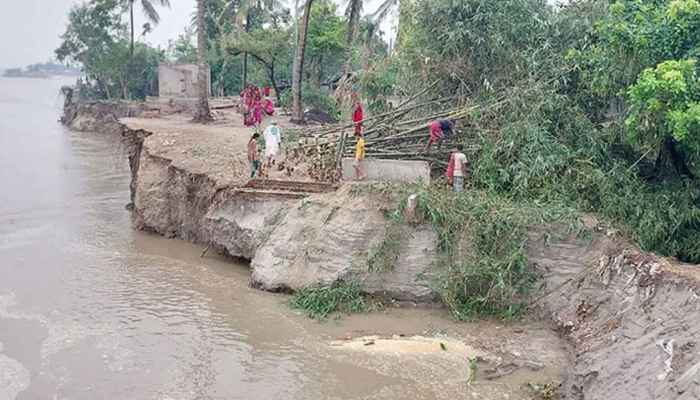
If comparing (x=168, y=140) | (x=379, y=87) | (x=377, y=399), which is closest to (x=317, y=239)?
(x=377, y=399)

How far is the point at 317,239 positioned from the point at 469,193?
9.27 ft

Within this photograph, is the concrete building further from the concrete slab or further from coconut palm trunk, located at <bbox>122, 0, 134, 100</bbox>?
the concrete slab

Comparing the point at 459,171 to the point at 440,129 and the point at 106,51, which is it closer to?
the point at 440,129


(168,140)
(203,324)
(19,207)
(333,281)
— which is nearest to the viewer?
(203,324)

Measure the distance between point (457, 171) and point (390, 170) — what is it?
127cm

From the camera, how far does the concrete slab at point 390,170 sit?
1202 cm

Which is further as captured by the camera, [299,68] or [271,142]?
[299,68]

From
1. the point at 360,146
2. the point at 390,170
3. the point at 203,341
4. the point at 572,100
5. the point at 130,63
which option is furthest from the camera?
the point at 130,63

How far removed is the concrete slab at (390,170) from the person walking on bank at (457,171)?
43 cm

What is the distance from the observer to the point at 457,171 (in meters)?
11.8

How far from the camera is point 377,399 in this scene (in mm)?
8078

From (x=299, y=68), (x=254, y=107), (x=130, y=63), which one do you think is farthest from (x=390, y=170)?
(x=130, y=63)

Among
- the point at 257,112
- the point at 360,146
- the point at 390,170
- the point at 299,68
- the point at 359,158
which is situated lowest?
the point at 390,170

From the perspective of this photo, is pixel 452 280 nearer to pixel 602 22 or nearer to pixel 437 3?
pixel 602 22
